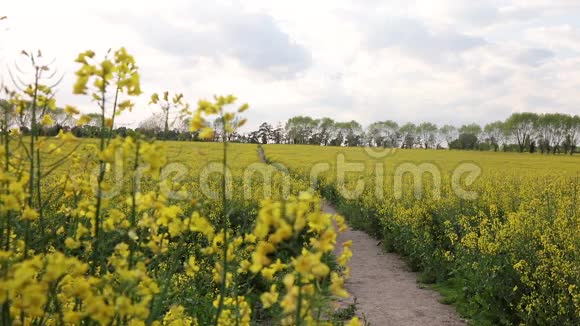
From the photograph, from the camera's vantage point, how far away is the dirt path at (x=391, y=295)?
6609 millimetres

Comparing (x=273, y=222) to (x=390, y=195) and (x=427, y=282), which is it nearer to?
(x=427, y=282)

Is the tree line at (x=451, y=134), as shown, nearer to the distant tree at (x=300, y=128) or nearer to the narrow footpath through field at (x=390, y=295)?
the distant tree at (x=300, y=128)

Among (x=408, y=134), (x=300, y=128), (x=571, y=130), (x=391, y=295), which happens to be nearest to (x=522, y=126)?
(x=571, y=130)

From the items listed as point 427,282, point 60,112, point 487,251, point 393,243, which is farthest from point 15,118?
point 393,243

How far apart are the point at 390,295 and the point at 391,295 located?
0.02 metres

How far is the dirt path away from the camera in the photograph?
6609 mm

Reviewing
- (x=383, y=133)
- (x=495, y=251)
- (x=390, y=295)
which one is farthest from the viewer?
(x=383, y=133)

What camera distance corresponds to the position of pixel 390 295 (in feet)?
25.4

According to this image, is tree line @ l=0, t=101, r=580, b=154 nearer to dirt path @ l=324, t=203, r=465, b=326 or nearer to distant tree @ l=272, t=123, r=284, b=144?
distant tree @ l=272, t=123, r=284, b=144

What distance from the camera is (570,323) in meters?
5.18

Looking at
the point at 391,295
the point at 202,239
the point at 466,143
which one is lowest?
the point at 391,295

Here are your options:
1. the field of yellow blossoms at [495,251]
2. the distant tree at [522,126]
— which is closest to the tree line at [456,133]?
the distant tree at [522,126]

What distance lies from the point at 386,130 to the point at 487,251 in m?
89.6

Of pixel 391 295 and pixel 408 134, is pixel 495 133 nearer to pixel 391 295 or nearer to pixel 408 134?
pixel 408 134
